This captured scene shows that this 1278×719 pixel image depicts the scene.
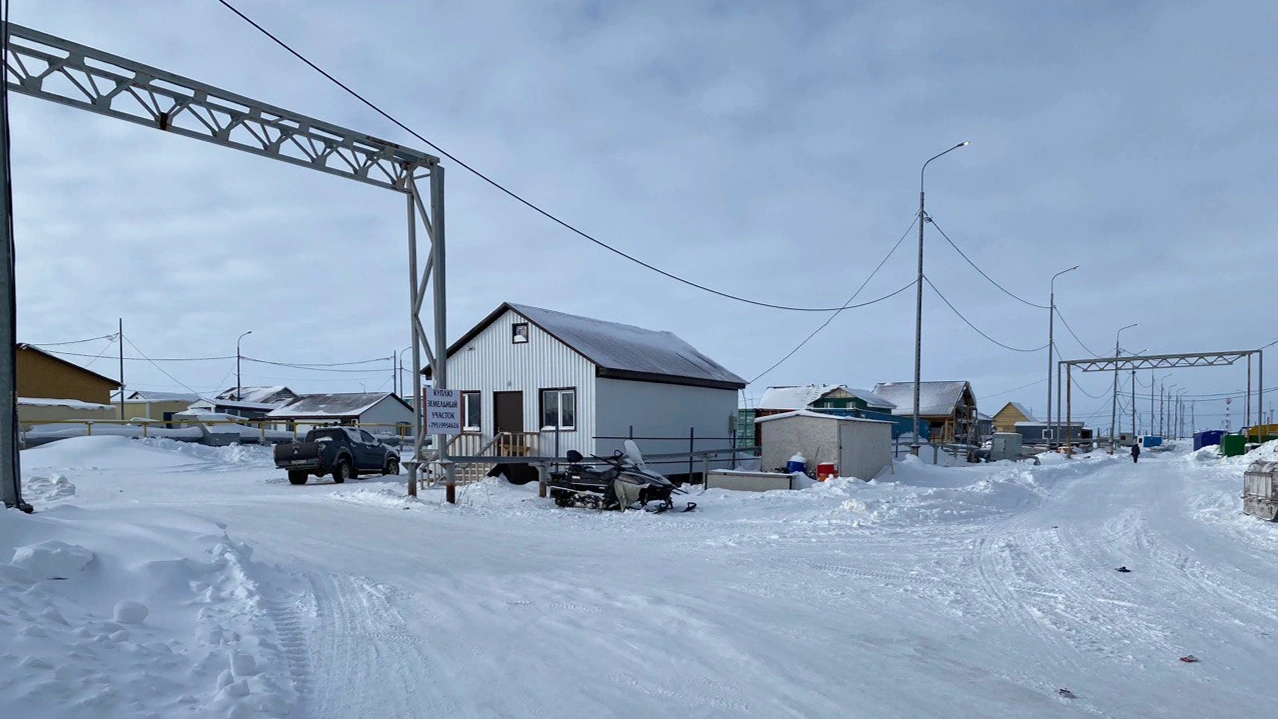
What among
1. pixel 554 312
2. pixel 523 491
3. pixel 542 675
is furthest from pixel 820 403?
pixel 542 675

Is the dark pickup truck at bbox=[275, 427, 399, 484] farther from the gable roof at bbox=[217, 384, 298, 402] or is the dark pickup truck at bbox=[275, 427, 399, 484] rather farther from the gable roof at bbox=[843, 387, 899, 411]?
the gable roof at bbox=[217, 384, 298, 402]

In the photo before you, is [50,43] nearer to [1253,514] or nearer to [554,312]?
[554,312]

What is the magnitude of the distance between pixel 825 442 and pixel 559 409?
799 cm

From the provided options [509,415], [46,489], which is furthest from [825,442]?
[46,489]

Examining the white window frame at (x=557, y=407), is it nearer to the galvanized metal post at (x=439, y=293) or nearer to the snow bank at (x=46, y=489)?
the galvanized metal post at (x=439, y=293)

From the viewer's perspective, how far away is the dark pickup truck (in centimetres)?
2441

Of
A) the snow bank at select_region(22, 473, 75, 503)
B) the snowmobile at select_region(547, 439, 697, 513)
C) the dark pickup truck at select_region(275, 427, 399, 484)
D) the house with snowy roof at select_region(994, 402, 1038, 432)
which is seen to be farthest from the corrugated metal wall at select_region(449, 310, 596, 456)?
the house with snowy roof at select_region(994, 402, 1038, 432)

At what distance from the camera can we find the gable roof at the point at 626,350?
957 inches

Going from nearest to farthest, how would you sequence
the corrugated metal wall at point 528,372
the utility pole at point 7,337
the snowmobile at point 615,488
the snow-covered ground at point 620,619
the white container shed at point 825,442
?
the snow-covered ground at point 620,619 → the utility pole at point 7,337 → the snowmobile at point 615,488 → the corrugated metal wall at point 528,372 → the white container shed at point 825,442

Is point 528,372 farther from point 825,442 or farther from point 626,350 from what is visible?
point 825,442

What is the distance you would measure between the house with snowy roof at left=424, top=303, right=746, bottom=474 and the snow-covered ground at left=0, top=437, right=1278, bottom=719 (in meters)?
9.34

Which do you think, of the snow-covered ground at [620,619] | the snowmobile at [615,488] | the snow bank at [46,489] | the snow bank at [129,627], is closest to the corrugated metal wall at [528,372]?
the snowmobile at [615,488]

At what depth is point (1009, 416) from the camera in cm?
10481

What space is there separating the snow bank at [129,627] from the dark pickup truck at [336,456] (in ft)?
53.0
